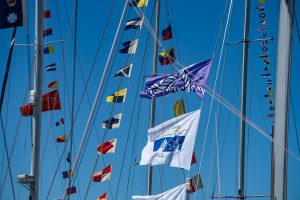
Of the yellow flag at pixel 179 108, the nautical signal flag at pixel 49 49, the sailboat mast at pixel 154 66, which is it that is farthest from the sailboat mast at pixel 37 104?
the nautical signal flag at pixel 49 49

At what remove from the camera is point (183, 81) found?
1797 cm

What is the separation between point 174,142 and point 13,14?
543 centimetres

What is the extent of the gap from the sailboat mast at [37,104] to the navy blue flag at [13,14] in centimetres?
191

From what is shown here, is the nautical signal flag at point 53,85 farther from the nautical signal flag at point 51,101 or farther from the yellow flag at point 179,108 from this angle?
the yellow flag at point 179,108

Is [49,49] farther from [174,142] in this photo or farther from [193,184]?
[174,142]

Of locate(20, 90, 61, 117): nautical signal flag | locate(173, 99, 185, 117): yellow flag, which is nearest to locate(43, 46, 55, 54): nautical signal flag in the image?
locate(20, 90, 61, 117): nautical signal flag

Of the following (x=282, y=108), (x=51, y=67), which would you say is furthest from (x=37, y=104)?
(x=51, y=67)

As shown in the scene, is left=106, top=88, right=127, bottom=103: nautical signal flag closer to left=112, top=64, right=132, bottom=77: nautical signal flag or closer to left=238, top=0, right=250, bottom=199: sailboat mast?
left=112, top=64, right=132, bottom=77: nautical signal flag

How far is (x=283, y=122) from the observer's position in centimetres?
823

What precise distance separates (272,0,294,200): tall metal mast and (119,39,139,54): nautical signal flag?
1758 centimetres

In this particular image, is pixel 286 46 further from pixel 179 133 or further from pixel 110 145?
pixel 110 145

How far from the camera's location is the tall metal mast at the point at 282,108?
809cm

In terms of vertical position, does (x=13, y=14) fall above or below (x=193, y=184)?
above

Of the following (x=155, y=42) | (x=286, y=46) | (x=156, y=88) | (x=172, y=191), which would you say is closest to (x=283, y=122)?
(x=286, y=46)
